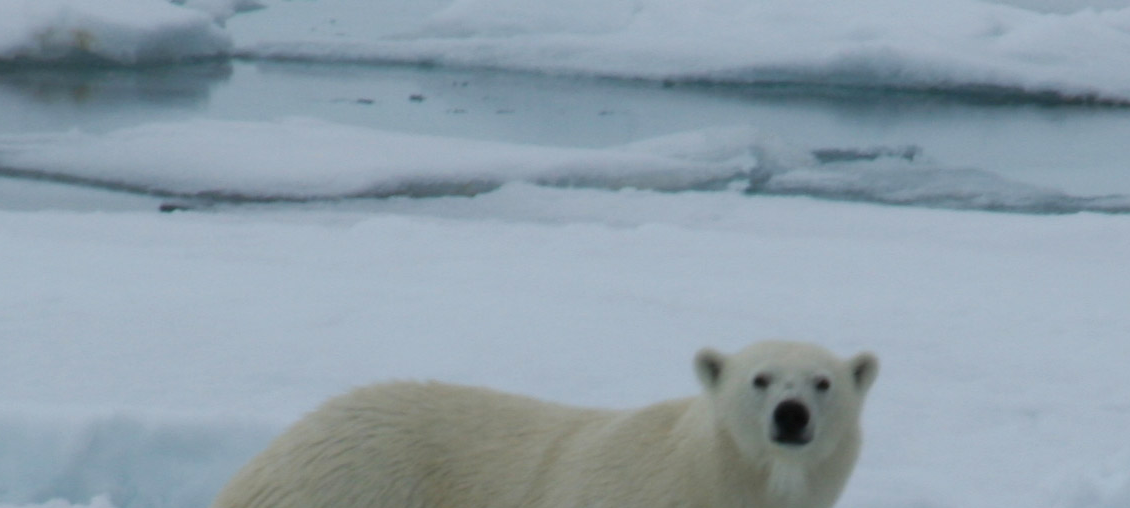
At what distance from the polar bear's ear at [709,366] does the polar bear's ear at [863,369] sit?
0.20 meters

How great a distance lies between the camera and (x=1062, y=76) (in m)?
12.2

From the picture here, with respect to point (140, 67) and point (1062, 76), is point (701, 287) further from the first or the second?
point (140, 67)

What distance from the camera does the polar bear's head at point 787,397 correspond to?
6.24 feet

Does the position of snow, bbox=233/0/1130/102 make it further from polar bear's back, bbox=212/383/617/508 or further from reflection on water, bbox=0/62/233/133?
polar bear's back, bbox=212/383/617/508

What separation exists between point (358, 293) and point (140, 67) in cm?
967

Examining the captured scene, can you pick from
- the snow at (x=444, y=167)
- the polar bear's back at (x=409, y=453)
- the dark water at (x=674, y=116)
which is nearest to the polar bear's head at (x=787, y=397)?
the polar bear's back at (x=409, y=453)

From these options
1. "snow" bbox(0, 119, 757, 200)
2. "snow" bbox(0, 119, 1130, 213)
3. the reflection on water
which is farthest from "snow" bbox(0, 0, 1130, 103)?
"snow" bbox(0, 119, 757, 200)

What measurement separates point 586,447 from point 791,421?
17.4 inches

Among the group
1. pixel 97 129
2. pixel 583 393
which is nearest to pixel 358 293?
pixel 583 393

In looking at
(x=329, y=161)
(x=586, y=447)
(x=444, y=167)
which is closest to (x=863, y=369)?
(x=586, y=447)

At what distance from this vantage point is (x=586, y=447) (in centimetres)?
221

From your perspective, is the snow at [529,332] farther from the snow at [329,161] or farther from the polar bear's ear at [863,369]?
the snow at [329,161]

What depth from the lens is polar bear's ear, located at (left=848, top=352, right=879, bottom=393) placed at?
6.66ft

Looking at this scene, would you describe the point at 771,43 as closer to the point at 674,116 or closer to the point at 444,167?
the point at 674,116
